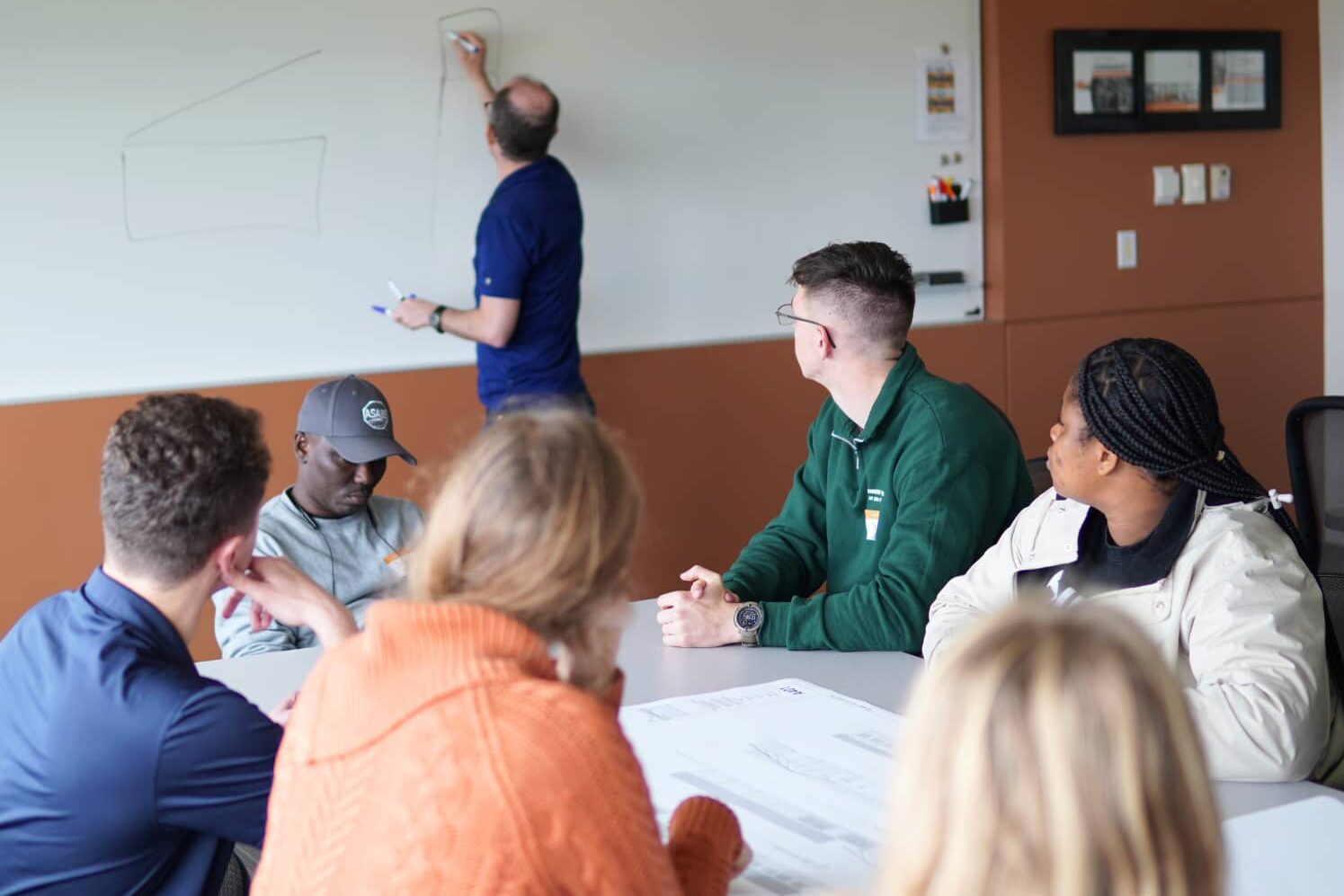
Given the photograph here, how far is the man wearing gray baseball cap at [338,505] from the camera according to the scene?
8.89 feet

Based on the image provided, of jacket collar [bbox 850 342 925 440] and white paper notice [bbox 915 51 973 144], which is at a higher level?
white paper notice [bbox 915 51 973 144]

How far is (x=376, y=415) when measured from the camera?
2787 mm

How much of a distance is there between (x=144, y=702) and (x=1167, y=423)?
1318mm

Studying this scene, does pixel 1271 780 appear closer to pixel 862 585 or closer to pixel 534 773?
pixel 862 585

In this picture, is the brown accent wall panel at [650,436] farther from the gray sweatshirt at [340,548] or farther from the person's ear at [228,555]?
the person's ear at [228,555]

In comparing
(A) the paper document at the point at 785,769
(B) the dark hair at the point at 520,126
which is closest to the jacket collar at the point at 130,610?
(A) the paper document at the point at 785,769

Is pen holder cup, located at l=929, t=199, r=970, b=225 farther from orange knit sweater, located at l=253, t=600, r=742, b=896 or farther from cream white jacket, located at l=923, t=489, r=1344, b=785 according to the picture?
orange knit sweater, located at l=253, t=600, r=742, b=896

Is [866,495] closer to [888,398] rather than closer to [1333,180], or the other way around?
[888,398]

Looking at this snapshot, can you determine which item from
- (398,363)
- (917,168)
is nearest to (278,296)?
(398,363)

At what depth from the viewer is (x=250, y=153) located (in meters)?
3.93

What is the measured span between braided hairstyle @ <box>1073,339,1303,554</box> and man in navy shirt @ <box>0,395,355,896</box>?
1119 millimetres

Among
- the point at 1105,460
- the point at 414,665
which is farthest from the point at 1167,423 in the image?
the point at 414,665

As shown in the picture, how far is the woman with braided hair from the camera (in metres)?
1.66

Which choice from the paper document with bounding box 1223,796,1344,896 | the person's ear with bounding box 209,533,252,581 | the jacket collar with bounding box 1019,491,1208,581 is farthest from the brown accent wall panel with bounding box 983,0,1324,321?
the person's ear with bounding box 209,533,252,581
